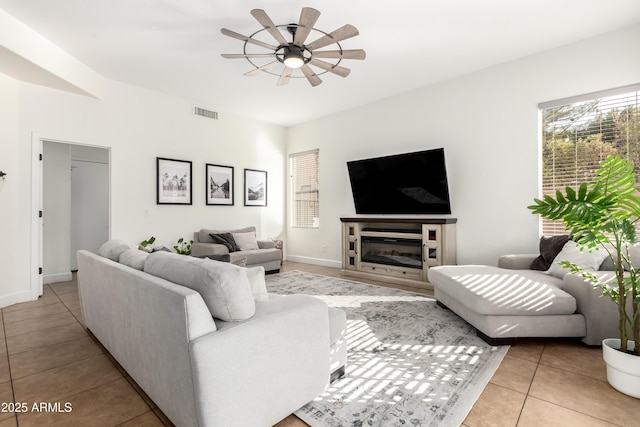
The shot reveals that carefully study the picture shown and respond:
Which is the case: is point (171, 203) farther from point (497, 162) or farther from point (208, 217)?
point (497, 162)

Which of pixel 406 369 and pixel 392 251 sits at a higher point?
pixel 392 251

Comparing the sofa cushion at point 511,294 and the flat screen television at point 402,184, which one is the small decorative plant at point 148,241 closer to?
the flat screen television at point 402,184

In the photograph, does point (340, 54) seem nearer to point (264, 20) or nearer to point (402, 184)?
point (264, 20)

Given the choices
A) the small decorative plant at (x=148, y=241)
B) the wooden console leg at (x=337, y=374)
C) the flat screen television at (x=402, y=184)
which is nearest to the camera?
the wooden console leg at (x=337, y=374)

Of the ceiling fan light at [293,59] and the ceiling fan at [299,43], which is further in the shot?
the ceiling fan light at [293,59]

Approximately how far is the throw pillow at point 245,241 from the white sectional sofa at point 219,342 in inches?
134

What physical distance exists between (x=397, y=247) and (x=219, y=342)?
4.08 m

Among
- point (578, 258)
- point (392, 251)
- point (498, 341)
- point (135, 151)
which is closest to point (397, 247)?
point (392, 251)

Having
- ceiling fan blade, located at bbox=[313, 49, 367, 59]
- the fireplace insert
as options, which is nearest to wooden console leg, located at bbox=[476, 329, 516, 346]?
the fireplace insert

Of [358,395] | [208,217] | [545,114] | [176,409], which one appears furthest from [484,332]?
[208,217]

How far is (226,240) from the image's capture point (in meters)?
5.23

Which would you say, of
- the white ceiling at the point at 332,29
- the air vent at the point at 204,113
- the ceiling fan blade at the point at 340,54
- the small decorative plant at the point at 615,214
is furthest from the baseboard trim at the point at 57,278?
the small decorative plant at the point at 615,214

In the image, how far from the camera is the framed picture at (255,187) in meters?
6.35

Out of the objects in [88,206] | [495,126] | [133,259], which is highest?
[495,126]
